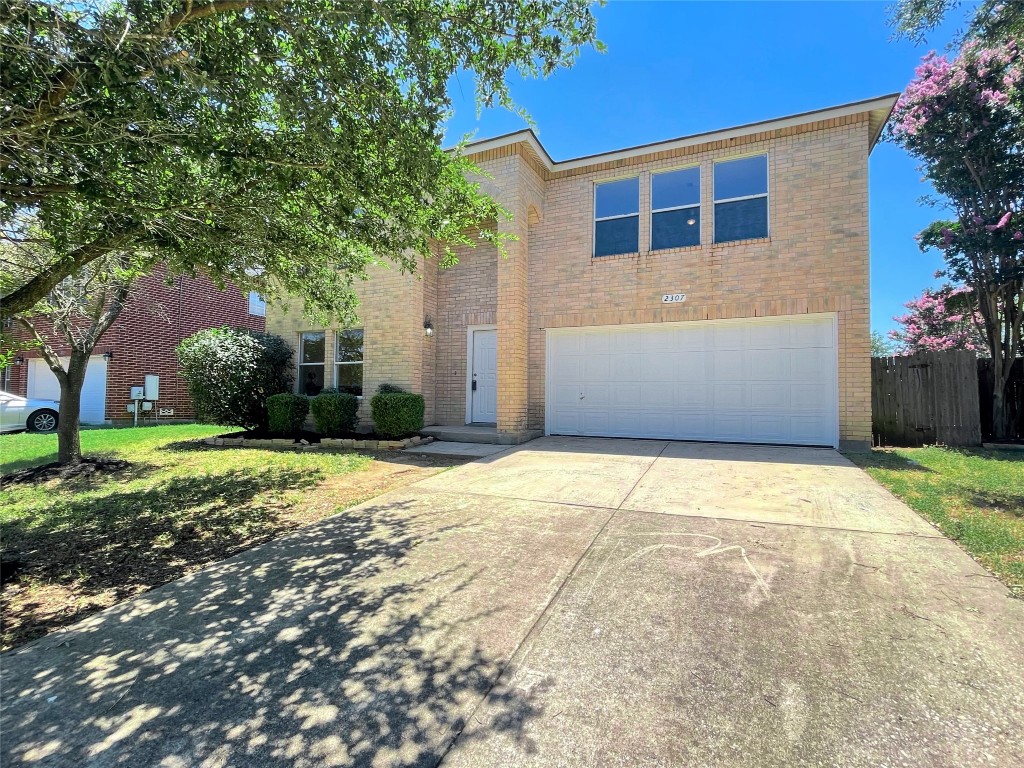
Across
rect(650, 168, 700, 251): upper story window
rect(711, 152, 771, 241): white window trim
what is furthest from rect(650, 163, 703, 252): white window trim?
rect(711, 152, 771, 241): white window trim

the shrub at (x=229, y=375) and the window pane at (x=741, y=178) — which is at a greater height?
the window pane at (x=741, y=178)

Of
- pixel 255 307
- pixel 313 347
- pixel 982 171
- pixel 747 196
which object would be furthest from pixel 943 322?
pixel 255 307

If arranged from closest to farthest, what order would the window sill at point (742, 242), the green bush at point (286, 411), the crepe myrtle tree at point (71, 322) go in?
the crepe myrtle tree at point (71, 322) → the window sill at point (742, 242) → the green bush at point (286, 411)

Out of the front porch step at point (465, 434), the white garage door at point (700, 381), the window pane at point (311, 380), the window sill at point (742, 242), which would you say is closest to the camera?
the white garage door at point (700, 381)

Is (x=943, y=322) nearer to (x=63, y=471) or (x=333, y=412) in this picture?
(x=333, y=412)

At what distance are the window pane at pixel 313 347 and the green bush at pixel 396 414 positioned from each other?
2.93 metres

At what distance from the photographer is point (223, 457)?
8500mm

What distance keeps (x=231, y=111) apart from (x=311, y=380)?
8705 mm

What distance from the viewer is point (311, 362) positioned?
11.7 metres

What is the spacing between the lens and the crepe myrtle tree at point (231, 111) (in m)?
3.03

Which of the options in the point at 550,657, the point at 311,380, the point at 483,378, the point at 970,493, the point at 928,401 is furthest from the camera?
the point at 311,380

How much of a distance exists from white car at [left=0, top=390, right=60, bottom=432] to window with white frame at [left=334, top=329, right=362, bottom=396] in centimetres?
859

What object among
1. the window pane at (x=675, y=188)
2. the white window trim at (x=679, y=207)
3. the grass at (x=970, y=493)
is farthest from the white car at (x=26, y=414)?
the grass at (x=970, y=493)

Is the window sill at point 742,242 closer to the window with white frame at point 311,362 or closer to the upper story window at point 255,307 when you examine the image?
the window with white frame at point 311,362
